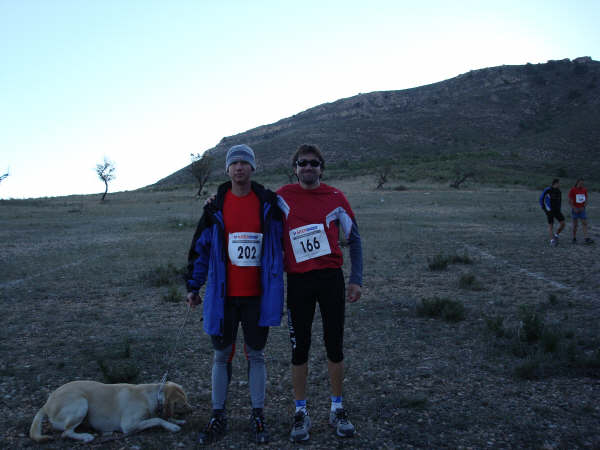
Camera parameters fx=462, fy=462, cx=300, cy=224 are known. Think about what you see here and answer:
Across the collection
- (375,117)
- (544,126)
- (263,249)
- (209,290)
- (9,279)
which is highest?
(375,117)

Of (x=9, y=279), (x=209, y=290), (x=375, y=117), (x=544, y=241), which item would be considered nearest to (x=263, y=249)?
(x=209, y=290)

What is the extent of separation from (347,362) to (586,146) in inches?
2442

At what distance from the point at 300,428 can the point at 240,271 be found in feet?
4.14

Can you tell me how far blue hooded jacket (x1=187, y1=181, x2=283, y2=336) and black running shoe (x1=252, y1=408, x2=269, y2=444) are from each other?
0.71 m

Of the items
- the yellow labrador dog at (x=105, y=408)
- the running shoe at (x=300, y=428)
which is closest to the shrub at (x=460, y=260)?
the running shoe at (x=300, y=428)

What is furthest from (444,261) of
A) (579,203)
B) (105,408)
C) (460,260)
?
(105,408)

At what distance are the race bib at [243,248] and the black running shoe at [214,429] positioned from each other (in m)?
1.18

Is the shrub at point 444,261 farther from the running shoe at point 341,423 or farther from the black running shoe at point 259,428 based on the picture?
the black running shoe at point 259,428

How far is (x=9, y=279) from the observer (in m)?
9.93

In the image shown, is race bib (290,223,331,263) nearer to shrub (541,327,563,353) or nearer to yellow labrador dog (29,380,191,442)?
yellow labrador dog (29,380,191,442)

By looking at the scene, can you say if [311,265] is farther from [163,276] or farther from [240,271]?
[163,276]

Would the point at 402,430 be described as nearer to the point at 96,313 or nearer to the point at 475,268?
the point at 96,313

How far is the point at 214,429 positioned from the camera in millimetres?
3490

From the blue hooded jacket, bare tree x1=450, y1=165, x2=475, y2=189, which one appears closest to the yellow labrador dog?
the blue hooded jacket
